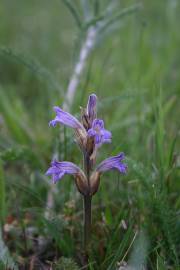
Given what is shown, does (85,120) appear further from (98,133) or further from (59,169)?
(59,169)

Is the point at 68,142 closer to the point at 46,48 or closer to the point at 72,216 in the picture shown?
the point at 72,216

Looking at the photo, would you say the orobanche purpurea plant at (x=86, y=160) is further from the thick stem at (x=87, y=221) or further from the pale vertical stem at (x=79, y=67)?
the pale vertical stem at (x=79, y=67)

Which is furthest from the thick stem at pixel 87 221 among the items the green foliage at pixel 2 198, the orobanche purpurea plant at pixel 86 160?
the green foliage at pixel 2 198

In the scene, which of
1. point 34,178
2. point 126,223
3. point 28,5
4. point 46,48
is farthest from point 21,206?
point 28,5

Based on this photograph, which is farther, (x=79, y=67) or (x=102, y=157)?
(x=79, y=67)

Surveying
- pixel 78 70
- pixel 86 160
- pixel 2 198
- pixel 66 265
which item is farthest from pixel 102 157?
pixel 66 265

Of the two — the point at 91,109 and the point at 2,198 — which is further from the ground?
the point at 91,109
